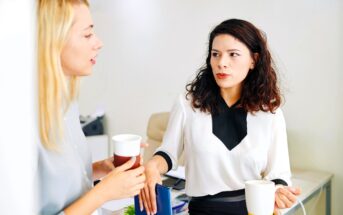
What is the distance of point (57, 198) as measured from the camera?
2.69ft

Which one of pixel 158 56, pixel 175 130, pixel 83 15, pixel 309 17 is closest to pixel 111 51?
pixel 158 56

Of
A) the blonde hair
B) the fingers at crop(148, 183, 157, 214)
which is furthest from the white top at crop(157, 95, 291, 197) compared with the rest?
the blonde hair

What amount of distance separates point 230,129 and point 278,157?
206 millimetres

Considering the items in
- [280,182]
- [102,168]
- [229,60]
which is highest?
[229,60]

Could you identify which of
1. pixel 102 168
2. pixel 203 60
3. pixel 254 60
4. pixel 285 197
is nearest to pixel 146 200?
pixel 102 168

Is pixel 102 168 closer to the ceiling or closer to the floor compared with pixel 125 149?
closer to the floor

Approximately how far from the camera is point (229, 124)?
1356 mm

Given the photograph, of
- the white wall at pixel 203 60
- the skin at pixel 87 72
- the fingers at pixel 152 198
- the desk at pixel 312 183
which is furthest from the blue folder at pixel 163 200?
the white wall at pixel 203 60

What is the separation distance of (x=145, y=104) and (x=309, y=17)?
1.69 m

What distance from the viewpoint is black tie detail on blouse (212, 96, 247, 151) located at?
4.35 ft

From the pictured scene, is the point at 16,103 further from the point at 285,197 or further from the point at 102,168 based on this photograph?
the point at 285,197

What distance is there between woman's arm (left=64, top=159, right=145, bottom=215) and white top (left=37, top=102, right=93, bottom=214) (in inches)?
1.7

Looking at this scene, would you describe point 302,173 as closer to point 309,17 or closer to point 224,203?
point 309,17

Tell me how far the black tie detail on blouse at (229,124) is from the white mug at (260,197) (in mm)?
372
